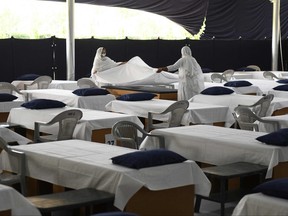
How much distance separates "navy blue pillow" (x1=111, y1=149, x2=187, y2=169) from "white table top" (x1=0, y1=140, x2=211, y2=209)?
0.12 feet

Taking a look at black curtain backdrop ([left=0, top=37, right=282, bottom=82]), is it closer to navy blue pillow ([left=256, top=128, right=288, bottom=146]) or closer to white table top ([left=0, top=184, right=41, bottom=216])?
navy blue pillow ([left=256, top=128, right=288, bottom=146])

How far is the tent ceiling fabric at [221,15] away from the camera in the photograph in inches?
726

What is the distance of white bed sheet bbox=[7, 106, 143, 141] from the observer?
7.38m

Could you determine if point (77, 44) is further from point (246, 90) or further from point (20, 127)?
point (20, 127)

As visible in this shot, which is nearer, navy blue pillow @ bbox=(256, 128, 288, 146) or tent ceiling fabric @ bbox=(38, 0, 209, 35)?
navy blue pillow @ bbox=(256, 128, 288, 146)

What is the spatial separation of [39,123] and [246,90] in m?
5.56

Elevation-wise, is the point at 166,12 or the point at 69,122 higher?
the point at 166,12

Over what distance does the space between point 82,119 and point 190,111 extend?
1593 millimetres

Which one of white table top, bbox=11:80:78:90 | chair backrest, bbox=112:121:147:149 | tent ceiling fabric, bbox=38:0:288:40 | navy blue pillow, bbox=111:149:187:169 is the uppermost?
tent ceiling fabric, bbox=38:0:288:40

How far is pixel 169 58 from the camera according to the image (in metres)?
17.8

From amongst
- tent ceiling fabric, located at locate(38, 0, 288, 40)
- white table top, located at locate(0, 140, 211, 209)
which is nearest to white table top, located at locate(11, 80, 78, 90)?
tent ceiling fabric, located at locate(38, 0, 288, 40)

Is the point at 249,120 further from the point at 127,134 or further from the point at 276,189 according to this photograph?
the point at 276,189

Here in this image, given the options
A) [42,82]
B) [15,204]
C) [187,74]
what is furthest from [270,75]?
[15,204]

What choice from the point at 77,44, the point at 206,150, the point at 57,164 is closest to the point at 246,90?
the point at 77,44
